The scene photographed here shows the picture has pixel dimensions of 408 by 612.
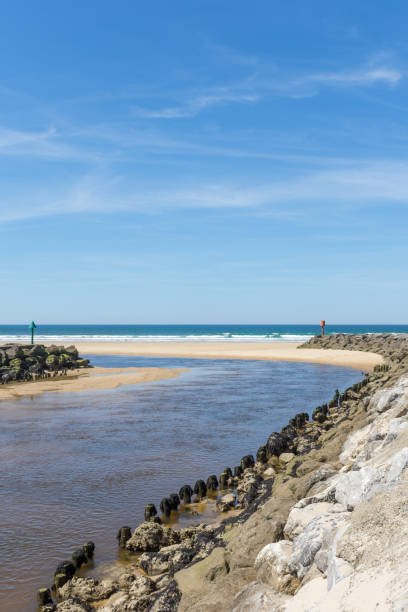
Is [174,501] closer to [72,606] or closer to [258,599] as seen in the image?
[72,606]

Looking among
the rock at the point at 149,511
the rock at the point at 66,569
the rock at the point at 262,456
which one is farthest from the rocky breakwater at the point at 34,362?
the rock at the point at 66,569

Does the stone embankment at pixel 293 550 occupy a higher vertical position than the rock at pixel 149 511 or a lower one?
higher

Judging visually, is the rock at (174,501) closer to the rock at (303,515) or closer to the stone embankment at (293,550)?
the stone embankment at (293,550)

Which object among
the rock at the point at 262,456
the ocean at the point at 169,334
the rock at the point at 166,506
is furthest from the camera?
the ocean at the point at 169,334

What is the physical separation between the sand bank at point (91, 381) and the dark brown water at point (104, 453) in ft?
6.37

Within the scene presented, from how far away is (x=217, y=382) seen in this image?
95.7 ft

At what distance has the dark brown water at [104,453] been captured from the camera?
845cm

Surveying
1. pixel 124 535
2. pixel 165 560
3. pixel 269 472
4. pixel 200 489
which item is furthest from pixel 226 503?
pixel 165 560

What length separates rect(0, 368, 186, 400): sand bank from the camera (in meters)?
26.6

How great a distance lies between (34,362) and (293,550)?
3253 centimetres

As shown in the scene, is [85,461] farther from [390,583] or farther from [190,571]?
[390,583]

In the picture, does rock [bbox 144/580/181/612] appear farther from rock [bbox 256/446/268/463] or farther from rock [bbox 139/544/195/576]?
rock [bbox 256/446/268/463]

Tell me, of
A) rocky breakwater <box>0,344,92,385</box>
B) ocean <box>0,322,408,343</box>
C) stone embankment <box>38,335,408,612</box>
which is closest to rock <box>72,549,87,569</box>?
stone embankment <box>38,335,408,612</box>

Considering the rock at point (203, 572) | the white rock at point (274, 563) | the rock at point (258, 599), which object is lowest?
the rock at point (203, 572)
